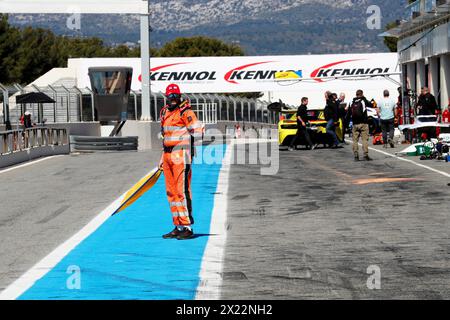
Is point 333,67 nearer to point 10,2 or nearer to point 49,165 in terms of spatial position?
point 10,2

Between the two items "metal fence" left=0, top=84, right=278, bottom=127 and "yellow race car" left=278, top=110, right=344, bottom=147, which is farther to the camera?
"metal fence" left=0, top=84, right=278, bottom=127

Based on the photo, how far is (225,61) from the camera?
332 ft

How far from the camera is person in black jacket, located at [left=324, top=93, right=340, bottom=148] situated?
3322 centimetres

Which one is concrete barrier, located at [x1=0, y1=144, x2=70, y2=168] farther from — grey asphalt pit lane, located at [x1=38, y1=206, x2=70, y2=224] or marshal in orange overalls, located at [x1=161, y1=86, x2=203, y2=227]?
marshal in orange overalls, located at [x1=161, y1=86, x2=203, y2=227]

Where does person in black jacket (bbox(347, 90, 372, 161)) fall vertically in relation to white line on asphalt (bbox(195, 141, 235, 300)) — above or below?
above

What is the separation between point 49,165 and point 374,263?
21.3 metres

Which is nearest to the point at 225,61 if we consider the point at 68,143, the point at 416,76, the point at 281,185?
the point at 416,76

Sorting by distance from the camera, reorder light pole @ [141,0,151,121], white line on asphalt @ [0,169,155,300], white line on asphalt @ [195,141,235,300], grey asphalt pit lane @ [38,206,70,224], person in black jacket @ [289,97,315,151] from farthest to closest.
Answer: light pole @ [141,0,151,121], person in black jacket @ [289,97,315,151], grey asphalt pit lane @ [38,206,70,224], white line on asphalt @ [0,169,155,300], white line on asphalt @ [195,141,235,300]

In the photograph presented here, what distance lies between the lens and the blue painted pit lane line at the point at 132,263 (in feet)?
32.2

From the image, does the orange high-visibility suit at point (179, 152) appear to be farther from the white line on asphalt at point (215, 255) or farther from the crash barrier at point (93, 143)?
the crash barrier at point (93, 143)

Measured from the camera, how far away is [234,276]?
34.6 feet

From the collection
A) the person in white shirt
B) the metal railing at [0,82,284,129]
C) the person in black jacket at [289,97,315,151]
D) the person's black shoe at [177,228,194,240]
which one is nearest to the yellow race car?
the person in black jacket at [289,97,315,151]

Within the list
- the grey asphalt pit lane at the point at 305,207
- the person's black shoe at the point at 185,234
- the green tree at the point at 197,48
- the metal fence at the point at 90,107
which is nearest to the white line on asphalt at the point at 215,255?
the person's black shoe at the point at 185,234
